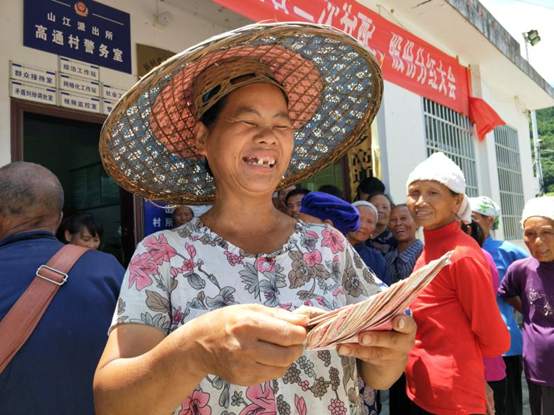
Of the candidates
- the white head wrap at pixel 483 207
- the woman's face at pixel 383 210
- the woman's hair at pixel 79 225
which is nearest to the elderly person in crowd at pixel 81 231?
the woman's hair at pixel 79 225

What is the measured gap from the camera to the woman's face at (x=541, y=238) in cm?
288

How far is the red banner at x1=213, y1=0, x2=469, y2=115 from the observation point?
3.26 meters

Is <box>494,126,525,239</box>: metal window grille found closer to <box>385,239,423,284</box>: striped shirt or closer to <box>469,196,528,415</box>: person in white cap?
<box>469,196,528,415</box>: person in white cap

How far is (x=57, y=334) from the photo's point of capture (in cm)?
152

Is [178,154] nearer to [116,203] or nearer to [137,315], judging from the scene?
[137,315]

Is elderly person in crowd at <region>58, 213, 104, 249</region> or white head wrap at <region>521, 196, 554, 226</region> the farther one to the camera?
elderly person in crowd at <region>58, 213, 104, 249</region>

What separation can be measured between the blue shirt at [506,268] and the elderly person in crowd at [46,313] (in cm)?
273

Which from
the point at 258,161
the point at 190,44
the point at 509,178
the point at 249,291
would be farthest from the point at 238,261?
the point at 509,178

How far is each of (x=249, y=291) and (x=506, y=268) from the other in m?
3.01

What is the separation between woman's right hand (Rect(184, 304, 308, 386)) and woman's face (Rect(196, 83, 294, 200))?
0.51 metres

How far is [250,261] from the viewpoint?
1197 mm

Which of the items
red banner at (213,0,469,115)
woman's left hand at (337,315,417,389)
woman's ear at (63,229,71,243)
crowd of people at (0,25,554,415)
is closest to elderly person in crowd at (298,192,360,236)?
crowd of people at (0,25,554,415)

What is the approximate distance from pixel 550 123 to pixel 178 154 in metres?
40.3

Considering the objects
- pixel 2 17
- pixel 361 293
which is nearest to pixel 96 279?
pixel 361 293
